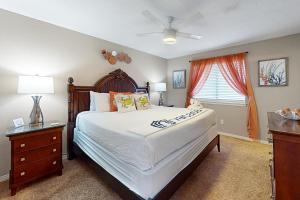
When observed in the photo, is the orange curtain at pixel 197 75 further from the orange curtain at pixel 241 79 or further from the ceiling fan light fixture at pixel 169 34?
the ceiling fan light fixture at pixel 169 34

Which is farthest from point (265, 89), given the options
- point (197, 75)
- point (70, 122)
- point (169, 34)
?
point (70, 122)

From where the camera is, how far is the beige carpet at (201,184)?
5.86 ft

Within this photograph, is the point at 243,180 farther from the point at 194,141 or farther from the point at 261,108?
the point at 261,108

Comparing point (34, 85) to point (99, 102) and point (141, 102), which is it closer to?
point (99, 102)

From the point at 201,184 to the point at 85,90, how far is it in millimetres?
2635

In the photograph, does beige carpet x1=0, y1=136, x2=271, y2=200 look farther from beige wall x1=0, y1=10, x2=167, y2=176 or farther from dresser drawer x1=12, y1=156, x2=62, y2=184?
beige wall x1=0, y1=10, x2=167, y2=176

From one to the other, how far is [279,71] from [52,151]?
4608 mm

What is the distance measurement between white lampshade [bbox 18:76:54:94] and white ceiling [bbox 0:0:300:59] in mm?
1035

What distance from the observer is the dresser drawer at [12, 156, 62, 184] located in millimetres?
1837

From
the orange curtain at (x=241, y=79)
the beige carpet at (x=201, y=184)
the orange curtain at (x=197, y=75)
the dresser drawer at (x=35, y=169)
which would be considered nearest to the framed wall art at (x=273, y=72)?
the orange curtain at (x=241, y=79)

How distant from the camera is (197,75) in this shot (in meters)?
4.62

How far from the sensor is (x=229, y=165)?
8.21 feet

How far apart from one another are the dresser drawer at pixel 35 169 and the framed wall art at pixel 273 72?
4.42 metres

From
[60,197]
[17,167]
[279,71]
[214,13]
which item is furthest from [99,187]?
[279,71]
